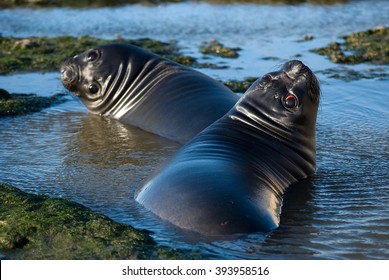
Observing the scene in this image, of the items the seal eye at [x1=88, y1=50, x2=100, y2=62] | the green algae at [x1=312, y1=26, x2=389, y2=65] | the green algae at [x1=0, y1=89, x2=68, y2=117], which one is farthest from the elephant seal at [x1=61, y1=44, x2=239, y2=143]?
the green algae at [x1=312, y1=26, x2=389, y2=65]

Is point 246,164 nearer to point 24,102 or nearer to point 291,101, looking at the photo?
point 291,101

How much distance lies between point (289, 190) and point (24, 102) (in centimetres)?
500

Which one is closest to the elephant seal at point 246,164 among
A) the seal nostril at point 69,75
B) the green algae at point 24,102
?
the seal nostril at point 69,75

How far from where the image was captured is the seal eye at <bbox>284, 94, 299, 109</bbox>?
27.3 feet

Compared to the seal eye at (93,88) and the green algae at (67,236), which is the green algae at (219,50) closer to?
the seal eye at (93,88)

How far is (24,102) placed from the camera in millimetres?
11875

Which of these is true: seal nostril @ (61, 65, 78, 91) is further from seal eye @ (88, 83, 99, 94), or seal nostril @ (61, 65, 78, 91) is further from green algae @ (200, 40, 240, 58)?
green algae @ (200, 40, 240, 58)

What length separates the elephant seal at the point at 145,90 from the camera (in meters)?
10.2

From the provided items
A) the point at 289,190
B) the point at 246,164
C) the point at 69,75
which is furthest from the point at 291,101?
the point at 69,75

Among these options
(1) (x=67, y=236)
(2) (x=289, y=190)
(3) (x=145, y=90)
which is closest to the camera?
(1) (x=67, y=236)

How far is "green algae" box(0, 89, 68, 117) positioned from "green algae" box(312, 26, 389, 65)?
4610mm
